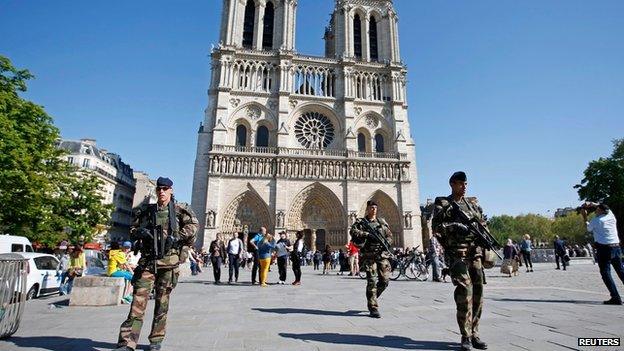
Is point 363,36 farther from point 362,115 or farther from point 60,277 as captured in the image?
point 60,277

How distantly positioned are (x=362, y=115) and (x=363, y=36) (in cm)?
846

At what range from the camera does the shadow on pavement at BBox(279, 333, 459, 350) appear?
10.7ft

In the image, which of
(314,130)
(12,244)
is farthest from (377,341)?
(314,130)

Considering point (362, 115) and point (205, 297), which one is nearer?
point (205, 297)

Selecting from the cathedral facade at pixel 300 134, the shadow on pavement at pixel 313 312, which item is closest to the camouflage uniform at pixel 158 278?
the shadow on pavement at pixel 313 312

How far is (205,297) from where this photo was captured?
283 inches

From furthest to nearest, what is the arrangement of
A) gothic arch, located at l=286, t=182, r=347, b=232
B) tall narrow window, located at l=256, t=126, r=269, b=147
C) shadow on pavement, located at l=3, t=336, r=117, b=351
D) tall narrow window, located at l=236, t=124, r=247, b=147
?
tall narrow window, located at l=256, t=126, r=269, b=147, tall narrow window, located at l=236, t=124, r=247, b=147, gothic arch, located at l=286, t=182, r=347, b=232, shadow on pavement, located at l=3, t=336, r=117, b=351

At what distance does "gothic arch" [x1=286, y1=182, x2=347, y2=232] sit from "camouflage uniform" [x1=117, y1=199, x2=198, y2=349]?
22611 mm

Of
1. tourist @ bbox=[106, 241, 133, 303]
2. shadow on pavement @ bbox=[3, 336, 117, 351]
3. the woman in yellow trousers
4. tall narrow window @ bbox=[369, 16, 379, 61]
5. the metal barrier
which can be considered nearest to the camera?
shadow on pavement @ bbox=[3, 336, 117, 351]

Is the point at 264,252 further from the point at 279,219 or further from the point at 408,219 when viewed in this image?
the point at 408,219

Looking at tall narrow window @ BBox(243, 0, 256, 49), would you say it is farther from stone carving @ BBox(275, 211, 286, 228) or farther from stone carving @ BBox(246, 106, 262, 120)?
stone carving @ BBox(275, 211, 286, 228)

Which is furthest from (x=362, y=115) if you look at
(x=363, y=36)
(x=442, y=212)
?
(x=442, y=212)

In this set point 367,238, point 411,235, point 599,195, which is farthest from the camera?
point 599,195

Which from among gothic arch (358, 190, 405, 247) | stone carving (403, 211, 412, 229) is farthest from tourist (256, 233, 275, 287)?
stone carving (403, 211, 412, 229)
